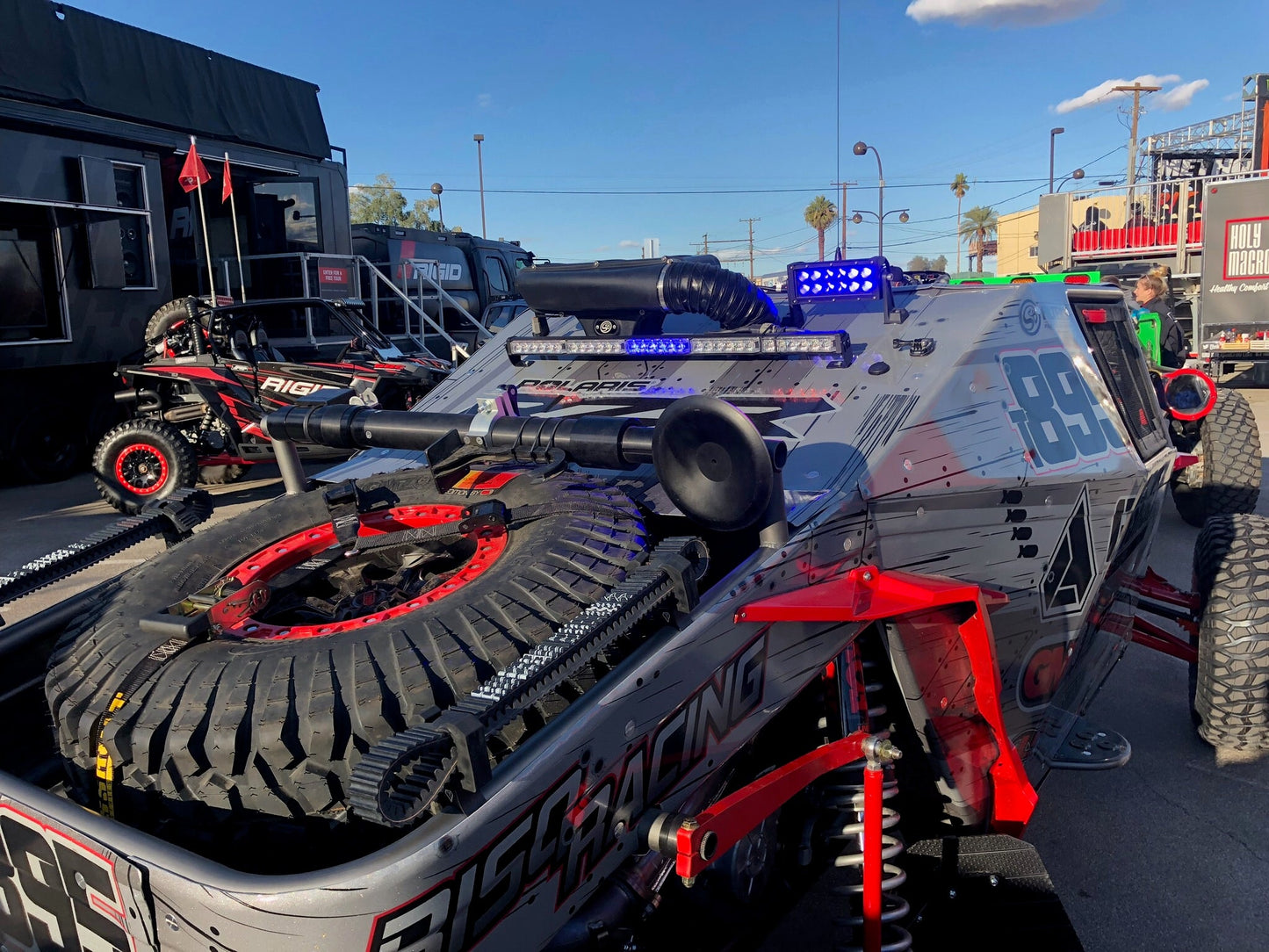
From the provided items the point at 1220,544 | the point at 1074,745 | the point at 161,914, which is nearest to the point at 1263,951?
the point at 1074,745

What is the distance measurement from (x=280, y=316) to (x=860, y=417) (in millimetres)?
14475

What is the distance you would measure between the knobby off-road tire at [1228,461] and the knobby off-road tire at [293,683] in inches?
249

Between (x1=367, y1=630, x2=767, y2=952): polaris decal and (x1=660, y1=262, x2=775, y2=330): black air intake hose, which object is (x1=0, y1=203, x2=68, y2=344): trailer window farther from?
(x1=367, y1=630, x2=767, y2=952): polaris decal

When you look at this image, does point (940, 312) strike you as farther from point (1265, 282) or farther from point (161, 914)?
point (1265, 282)

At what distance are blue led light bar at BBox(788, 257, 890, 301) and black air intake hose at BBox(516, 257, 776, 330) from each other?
229mm

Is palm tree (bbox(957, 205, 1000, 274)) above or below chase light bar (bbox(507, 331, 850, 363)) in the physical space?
above

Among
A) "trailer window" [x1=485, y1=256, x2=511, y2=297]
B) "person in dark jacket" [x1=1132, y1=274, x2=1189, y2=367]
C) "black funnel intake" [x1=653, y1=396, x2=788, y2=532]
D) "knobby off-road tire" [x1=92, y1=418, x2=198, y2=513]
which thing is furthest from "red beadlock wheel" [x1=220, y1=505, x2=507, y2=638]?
"trailer window" [x1=485, y1=256, x2=511, y2=297]

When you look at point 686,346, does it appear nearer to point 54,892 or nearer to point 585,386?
point 585,386

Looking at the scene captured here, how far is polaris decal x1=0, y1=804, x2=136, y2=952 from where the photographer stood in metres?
1.67

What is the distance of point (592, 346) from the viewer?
363cm

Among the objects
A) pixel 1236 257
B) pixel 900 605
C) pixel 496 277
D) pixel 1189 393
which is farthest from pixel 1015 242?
pixel 900 605

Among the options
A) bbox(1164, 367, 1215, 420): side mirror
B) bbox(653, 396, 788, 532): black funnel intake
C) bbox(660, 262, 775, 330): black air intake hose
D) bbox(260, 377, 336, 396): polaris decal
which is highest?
bbox(660, 262, 775, 330): black air intake hose

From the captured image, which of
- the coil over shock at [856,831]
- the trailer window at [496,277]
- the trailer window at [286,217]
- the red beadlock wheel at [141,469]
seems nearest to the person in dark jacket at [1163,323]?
the coil over shock at [856,831]

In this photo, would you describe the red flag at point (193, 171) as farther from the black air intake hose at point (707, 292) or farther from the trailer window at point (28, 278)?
the black air intake hose at point (707, 292)
